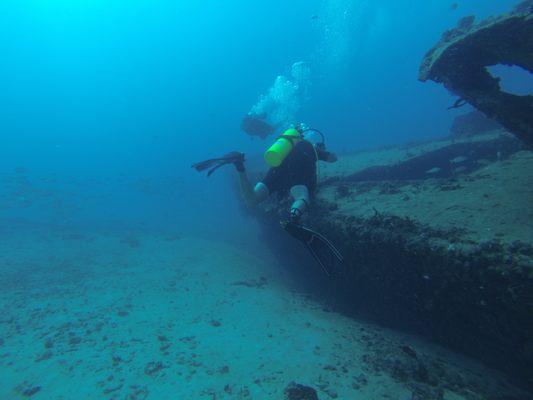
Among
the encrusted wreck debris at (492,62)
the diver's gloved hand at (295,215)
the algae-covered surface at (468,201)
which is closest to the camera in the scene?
the algae-covered surface at (468,201)

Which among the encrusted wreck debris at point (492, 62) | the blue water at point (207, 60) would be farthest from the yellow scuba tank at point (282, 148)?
the blue water at point (207, 60)

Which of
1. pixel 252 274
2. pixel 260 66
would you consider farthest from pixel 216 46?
pixel 252 274

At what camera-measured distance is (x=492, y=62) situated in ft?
14.9

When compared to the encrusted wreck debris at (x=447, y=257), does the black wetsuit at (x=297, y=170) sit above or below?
above

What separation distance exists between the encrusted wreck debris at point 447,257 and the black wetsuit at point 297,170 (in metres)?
0.70

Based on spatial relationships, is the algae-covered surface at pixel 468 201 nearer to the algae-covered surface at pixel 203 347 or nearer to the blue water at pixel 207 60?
the algae-covered surface at pixel 203 347

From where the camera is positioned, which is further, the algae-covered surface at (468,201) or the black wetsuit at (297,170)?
the black wetsuit at (297,170)

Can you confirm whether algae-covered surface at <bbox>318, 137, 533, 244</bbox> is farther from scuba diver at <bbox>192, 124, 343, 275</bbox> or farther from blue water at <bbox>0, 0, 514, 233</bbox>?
blue water at <bbox>0, 0, 514, 233</bbox>

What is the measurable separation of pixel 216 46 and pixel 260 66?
22114 mm

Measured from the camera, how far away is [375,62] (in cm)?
15825

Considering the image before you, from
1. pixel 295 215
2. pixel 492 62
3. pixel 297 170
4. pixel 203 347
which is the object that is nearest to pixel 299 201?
pixel 295 215

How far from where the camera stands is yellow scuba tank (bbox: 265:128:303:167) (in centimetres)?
565

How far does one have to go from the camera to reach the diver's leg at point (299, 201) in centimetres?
523

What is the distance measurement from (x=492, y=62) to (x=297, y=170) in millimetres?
3333
